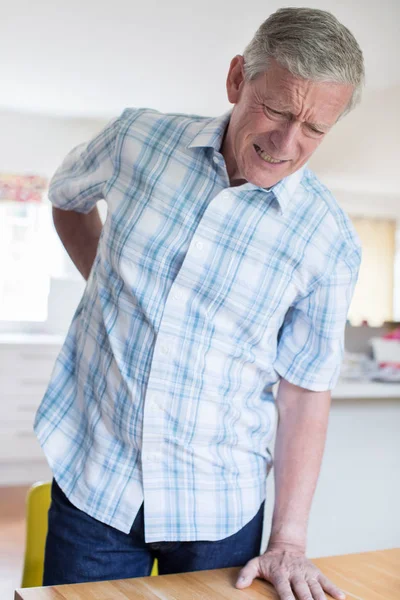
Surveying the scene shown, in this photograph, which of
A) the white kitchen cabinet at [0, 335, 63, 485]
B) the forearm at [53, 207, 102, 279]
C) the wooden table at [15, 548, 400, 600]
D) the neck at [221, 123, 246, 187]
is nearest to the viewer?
the wooden table at [15, 548, 400, 600]

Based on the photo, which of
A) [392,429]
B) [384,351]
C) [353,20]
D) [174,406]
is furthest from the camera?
[384,351]

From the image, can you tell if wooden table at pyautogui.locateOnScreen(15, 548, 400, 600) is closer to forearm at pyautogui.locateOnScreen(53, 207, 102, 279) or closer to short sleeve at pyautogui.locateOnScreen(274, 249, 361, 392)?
short sleeve at pyautogui.locateOnScreen(274, 249, 361, 392)

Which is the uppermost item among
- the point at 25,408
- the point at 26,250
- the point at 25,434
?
the point at 26,250

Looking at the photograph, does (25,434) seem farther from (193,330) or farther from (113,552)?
(193,330)

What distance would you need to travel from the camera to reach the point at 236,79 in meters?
1.15

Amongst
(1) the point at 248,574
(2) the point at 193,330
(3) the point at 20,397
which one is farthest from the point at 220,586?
(3) the point at 20,397

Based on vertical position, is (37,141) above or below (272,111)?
below

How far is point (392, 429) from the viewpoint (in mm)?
2932

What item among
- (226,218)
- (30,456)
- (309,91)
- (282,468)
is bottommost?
(30,456)

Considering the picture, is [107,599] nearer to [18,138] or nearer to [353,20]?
[353,20]

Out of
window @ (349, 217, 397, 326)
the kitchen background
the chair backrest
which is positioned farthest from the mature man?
window @ (349, 217, 397, 326)

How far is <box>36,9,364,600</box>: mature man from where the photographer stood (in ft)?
3.66

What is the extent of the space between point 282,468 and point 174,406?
25 cm

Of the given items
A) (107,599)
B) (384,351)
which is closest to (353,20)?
(384,351)
